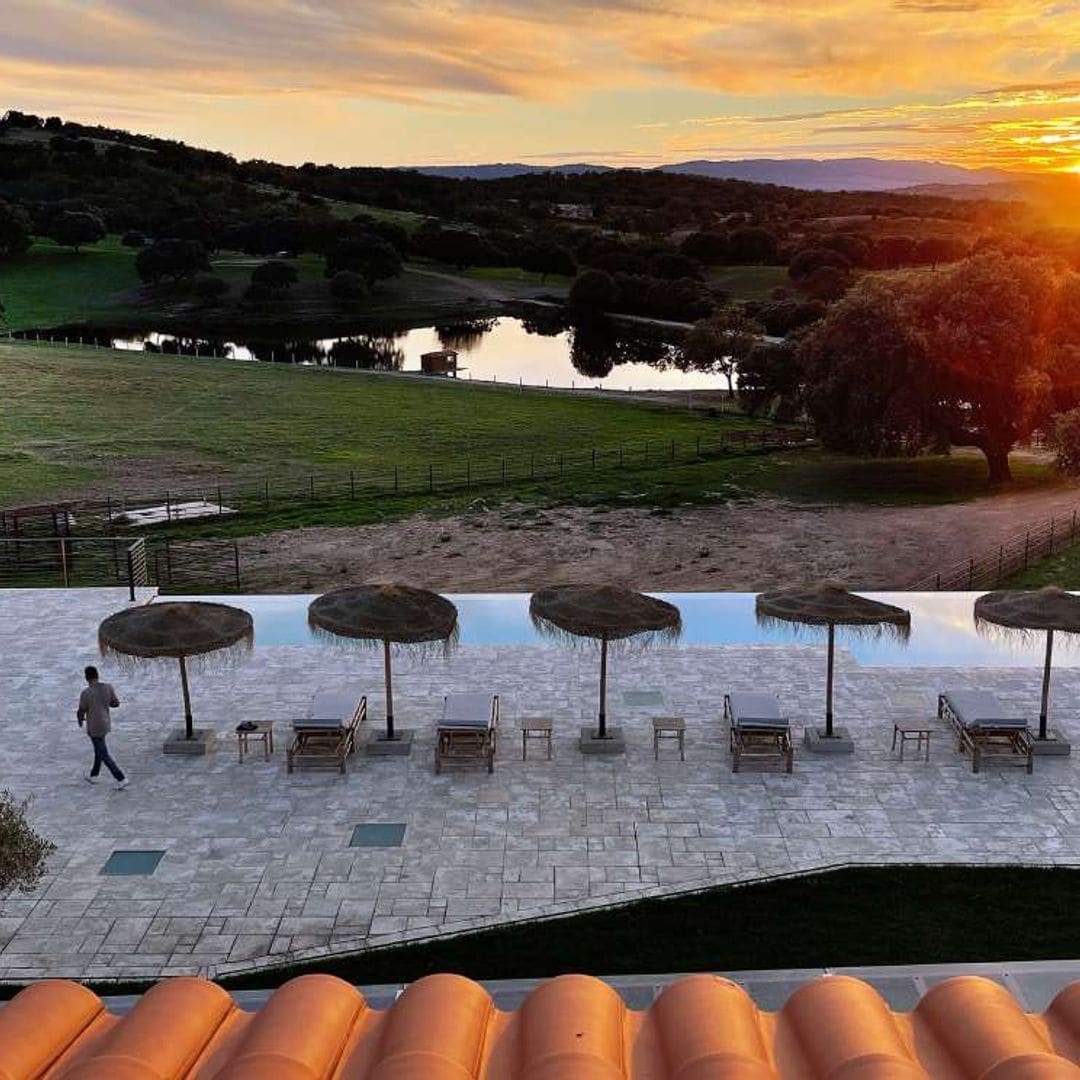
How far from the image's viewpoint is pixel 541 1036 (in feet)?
13.8

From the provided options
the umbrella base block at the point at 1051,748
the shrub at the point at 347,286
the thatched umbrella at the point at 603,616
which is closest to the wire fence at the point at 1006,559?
the umbrella base block at the point at 1051,748

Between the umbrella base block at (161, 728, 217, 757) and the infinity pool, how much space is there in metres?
3.31

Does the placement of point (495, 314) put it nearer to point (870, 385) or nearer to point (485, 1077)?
point (870, 385)

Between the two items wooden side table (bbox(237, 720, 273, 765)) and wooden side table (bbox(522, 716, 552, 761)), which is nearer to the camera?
wooden side table (bbox(522, 716, 552, 761))

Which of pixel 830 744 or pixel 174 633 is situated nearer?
pixel 174 633

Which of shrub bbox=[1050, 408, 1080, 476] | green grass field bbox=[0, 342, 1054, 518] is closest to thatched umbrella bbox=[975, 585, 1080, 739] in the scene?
green grass field bbox=[0, 342, 1054, 518]

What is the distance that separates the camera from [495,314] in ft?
268

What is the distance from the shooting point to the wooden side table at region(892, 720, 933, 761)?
11.8m

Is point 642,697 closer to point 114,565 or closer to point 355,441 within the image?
point 114,565

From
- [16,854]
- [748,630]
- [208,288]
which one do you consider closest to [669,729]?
[748,630]

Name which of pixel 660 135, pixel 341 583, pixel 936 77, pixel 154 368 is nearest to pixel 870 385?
pixel 936 77

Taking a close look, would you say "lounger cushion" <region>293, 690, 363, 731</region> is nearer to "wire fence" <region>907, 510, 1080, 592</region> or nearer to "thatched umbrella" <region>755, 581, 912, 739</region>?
"thatched umbrella" <region>755, 581, 912, 739</region>

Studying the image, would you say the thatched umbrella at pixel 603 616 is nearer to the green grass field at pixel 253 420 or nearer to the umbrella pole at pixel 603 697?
the umbrella pole at pixel 603 697

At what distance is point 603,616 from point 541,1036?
734 cm
